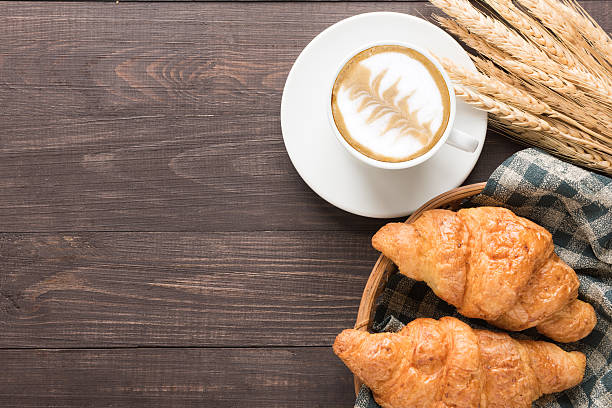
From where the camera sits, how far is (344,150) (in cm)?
134

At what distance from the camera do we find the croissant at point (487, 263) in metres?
1.14

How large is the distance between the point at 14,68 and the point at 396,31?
106 cm

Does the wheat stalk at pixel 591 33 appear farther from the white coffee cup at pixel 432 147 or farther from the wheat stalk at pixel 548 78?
the white coffee cup at pixel 432 147

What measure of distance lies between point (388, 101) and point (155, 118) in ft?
2.17

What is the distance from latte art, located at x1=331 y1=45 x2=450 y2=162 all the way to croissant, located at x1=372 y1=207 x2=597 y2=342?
0.18 metres

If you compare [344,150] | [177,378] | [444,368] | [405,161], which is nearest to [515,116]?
[405,161]

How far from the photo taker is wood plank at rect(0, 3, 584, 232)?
4.84ft

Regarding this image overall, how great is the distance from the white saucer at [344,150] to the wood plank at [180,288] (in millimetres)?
182

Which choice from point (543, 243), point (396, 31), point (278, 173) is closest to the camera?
point (543, 243)

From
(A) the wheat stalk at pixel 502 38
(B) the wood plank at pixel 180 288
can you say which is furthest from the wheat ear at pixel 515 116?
(B) the wood plank at pixel 180 288

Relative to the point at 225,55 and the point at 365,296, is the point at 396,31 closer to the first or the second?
the point at 225,55

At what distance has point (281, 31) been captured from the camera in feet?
4.85

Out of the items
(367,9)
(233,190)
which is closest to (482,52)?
(367,9)

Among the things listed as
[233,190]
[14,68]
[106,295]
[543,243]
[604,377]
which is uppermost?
[14,68]
